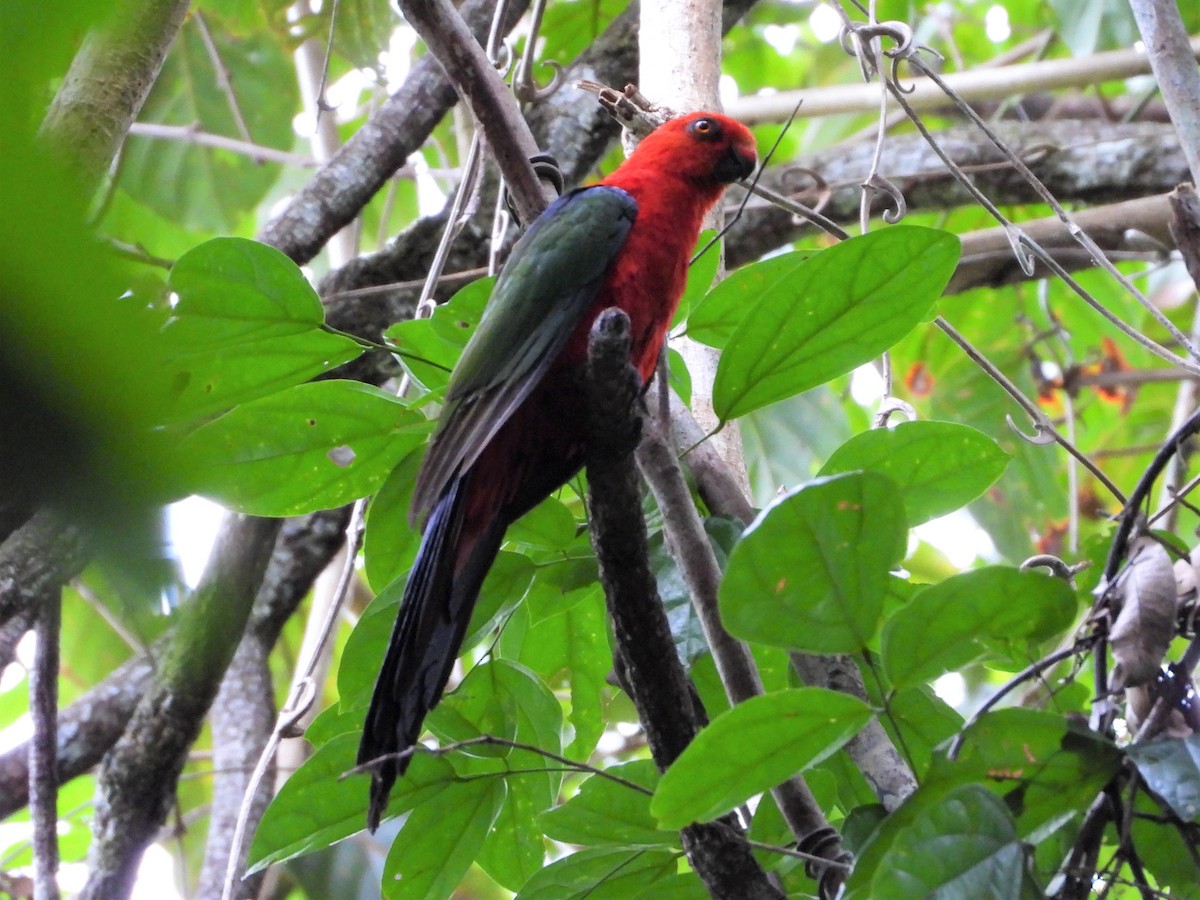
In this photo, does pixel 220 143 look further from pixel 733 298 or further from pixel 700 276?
pixel 733 298

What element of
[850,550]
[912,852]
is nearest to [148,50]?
[850,550]

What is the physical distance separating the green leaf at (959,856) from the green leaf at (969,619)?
16 cm

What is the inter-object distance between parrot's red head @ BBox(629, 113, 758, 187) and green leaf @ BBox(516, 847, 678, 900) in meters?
1.58

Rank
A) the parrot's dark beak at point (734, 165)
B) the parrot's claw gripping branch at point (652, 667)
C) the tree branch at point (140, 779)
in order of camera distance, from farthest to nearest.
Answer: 1. the parrot's dark beak at point (734, 165)
2. the tree branch at point (140, 779)
3. the parrot's claw gripping branch at point (652, 667)

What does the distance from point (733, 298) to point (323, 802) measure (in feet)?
3.37

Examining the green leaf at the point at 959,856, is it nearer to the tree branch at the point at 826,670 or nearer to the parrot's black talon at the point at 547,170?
the tree branch at the point at 826,670

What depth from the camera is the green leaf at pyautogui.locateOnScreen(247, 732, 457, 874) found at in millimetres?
1647

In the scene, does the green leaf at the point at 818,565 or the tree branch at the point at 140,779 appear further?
the tree branch at the point at 140,779

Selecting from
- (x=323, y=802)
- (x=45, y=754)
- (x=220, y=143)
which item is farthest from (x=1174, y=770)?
(x=220, y=143)

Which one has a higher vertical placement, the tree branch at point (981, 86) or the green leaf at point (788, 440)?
the tree branch at point (981, 86)

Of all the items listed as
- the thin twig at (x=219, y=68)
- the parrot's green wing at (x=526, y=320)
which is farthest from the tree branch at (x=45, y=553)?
the thin twig at (x=219, y=68)

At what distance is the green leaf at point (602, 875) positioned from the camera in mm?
1715

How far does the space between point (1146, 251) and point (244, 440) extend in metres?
3.17

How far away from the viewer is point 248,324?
1.81 meters
